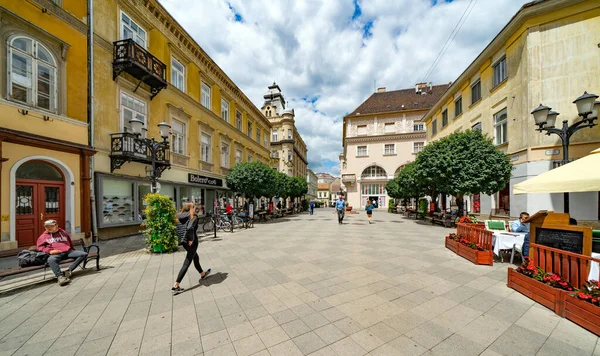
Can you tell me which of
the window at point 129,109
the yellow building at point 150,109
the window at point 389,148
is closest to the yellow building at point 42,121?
the yellow building at point 150,109

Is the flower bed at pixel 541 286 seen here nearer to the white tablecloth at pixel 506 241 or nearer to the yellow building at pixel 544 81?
the white tablecloth at pixel 506 241

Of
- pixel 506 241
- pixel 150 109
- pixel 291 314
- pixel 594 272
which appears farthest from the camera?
pixel 150 109

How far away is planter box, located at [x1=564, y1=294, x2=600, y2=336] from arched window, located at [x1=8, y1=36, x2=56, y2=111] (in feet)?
49.4

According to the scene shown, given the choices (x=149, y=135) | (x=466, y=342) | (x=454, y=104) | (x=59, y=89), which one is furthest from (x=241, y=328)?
(x=454, y=104)

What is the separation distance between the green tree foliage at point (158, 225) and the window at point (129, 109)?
633 centimetres

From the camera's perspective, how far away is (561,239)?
4.50 meters

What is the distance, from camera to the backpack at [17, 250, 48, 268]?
16.2ft

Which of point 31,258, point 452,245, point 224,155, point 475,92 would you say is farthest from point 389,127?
point 31,258

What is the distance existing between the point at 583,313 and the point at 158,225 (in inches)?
391

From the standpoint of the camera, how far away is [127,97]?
1189 cm

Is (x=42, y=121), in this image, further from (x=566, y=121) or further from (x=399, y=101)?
(x=399, y=101)

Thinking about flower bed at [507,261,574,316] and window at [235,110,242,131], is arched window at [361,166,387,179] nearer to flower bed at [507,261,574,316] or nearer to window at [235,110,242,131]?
window at [235,110,242,131]

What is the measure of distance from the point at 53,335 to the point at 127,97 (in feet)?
39.7

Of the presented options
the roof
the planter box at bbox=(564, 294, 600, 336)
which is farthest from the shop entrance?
the roof
